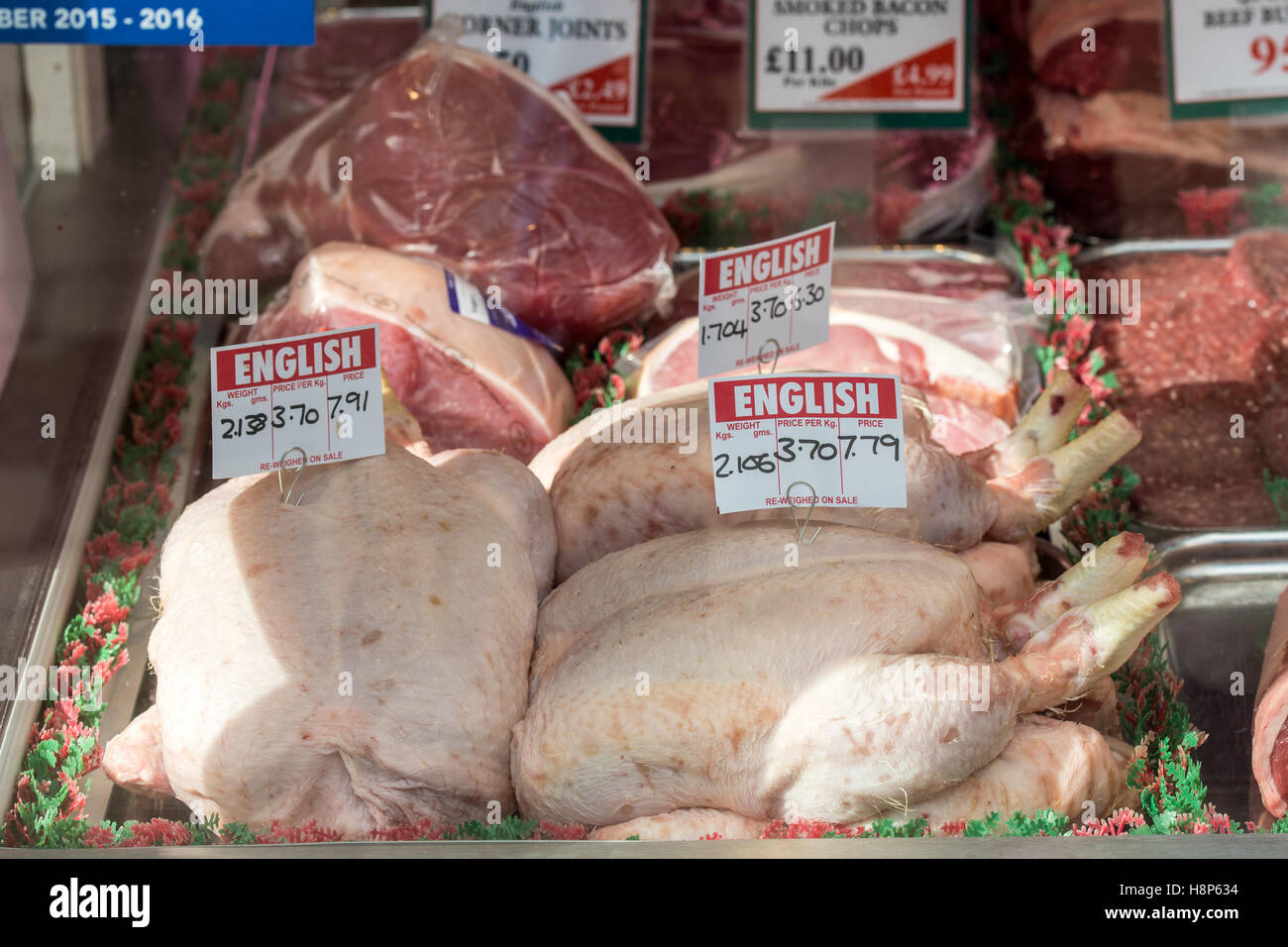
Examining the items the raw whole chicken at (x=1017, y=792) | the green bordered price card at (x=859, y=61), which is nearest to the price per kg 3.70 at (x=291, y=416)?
the raw whole chicken at (x=1017, y=792)

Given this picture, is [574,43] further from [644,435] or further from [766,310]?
[644,435]

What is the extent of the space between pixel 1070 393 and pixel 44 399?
204 cm

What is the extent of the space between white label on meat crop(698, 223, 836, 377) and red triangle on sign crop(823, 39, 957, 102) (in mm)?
1441

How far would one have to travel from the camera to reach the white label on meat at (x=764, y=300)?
2396mm

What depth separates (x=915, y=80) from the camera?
3.70 m

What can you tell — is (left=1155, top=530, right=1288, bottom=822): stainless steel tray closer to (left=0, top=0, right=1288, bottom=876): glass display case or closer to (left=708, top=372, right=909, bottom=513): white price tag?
(left=0, top=0, right=1288, bottom=876): glass display case

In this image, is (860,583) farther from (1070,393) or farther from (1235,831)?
(1070,393)

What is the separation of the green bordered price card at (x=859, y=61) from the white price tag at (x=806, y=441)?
75.3 inches

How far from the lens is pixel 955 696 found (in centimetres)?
180

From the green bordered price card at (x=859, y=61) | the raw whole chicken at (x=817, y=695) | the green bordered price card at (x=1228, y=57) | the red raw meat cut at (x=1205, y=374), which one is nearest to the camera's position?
the raw whole chicken at (x=817, y=695)

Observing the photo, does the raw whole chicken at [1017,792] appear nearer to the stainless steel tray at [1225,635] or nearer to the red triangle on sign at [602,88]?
the stainless steel tray at [1225,635]
